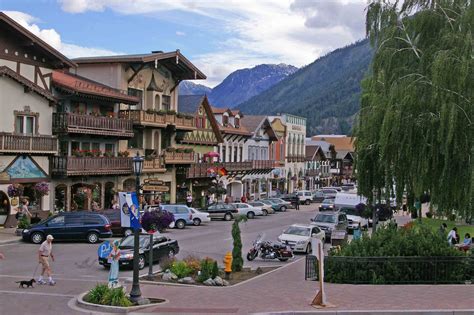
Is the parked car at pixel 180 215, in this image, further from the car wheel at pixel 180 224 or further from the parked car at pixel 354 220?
the parked car at pixel 354 220

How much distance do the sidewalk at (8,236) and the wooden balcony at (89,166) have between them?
542cm

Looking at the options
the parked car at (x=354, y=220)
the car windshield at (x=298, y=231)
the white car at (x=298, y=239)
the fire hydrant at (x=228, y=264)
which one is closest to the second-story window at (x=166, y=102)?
the parked car at (x=354, y=220)

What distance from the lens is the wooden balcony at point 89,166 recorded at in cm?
3981

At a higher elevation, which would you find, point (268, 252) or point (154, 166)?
point (154, 166)

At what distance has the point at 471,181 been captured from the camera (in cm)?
2003

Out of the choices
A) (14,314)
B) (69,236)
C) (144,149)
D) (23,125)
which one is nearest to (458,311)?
(14,314)

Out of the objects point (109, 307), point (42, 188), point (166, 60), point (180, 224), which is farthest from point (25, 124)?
point (109, 307)

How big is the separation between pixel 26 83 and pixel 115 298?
23.6 meters

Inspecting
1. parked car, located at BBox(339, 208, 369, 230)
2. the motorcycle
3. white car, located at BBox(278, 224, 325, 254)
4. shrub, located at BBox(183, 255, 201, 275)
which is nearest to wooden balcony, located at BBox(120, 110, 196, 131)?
parked car, located at BBox(339, 208, 369, 230)

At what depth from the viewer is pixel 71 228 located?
3153 cm

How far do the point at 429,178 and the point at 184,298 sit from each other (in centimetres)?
926

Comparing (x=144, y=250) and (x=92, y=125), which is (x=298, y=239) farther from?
(x=92, y=125)

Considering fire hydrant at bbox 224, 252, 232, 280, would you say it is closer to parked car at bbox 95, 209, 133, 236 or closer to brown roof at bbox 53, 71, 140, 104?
parked car at bbox 95, 209, 133, 236

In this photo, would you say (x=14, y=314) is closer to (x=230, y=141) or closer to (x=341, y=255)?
(x=341, y=255)
